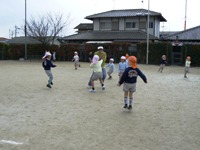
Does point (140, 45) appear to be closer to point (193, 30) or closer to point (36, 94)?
point (193, 30)

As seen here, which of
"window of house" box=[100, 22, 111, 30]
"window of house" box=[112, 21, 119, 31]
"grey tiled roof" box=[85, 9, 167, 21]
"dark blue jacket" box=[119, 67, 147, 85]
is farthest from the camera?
"window of house" box=[100, 22, 111, 30]

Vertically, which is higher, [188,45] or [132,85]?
[188,45]

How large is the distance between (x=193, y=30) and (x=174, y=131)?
36791 mm

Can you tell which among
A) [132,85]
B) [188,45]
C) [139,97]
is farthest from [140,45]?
[132,85]

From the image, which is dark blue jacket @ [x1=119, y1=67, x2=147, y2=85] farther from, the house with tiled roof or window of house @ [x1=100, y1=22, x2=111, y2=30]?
window of house @ [x1=100, y1=22, x2=111, y2=30]

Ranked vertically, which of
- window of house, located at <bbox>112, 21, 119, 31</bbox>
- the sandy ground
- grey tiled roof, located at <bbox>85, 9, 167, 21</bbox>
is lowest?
the sandy ground

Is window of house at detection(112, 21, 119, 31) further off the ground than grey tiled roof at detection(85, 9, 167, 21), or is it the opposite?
grey tiled roof at detection(85, 9, 167, 21)

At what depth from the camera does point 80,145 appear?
508 cm

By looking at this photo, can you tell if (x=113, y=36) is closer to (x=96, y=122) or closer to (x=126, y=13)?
(x=126, y=13)

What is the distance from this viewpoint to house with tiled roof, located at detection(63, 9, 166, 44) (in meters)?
39.9

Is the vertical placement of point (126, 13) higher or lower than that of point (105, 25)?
higher

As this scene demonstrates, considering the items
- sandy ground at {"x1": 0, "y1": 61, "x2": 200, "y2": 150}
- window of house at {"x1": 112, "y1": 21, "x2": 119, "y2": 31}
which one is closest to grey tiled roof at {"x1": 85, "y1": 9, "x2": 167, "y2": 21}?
window of house at {"x1": 112, "y1": 21, "x2": 119, "y2": 31}

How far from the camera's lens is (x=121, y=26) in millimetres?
42156

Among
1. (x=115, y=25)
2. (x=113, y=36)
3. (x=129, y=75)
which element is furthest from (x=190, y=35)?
(x=129, y=75)
